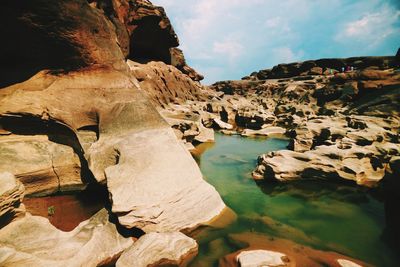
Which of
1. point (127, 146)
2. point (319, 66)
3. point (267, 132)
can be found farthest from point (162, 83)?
point (319, 66)

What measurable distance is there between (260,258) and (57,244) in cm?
347

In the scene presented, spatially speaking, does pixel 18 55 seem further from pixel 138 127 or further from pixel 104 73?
pixel 138 127

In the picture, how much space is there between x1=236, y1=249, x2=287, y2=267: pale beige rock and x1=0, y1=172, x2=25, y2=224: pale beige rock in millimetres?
4019

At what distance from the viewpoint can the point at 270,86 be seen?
38562 millimetres

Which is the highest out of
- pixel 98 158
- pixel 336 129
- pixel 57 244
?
pixel 336 129

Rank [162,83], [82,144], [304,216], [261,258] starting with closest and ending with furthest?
[261,258] < [304,216] < [82,144] < [162,83]

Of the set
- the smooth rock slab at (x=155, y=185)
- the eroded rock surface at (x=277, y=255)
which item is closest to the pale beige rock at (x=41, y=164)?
the smooth rock slab at (x=155, y=185)

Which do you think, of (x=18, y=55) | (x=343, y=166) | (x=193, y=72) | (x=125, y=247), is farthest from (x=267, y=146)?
(x=193, y=72)

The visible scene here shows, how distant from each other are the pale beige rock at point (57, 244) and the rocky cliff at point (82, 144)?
0.02 meters

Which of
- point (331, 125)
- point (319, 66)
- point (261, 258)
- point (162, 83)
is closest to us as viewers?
point (261, 258)

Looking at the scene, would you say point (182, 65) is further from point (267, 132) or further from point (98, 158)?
point (98, 158)

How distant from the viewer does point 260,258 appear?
3.85 metres

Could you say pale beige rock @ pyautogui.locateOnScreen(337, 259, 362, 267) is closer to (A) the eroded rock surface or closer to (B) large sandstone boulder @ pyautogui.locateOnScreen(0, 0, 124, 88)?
(A) the eroded rock surface

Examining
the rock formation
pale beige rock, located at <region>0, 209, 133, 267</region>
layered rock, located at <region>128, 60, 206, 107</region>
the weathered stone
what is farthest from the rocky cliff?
the weathered stone
